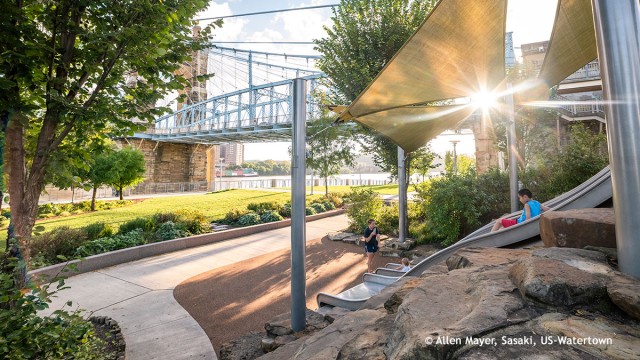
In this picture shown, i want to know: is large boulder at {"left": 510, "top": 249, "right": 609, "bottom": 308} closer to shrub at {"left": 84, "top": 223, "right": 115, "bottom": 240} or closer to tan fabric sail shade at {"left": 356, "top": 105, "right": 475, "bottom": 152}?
tan fabric sail shade at {"left": 356, "top": 105, "right": 475, "bottom": 152}

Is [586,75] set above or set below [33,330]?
above

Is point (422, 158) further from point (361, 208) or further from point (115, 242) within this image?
point (115, 242)

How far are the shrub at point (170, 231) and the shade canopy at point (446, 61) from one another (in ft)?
26.7

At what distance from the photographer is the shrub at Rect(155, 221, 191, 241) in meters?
10.0

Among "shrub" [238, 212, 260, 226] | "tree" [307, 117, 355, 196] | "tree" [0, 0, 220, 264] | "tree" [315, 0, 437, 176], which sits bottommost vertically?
"shrub" [238, 212, 260, 226]

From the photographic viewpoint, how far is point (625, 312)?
4.65ft

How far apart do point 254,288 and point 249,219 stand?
289 inches

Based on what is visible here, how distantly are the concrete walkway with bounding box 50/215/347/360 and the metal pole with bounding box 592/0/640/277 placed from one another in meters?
4.49

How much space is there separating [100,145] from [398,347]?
3.99 meters

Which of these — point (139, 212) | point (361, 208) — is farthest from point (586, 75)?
point (139, 212)

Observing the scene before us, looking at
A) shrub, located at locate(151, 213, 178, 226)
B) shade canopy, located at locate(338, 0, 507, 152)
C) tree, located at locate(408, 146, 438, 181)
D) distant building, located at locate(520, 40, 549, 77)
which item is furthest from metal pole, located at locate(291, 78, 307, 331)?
distant building, located at locate(520, 40, 549, 77)

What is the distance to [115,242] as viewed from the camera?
888 cm

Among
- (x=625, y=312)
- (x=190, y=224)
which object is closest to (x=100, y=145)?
(x=625, y=312)

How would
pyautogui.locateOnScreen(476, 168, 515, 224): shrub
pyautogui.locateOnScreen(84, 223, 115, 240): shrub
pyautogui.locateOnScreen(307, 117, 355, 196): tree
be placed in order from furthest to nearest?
pyautogui.locateOnScreen(307, 117, 355, 196): tree
pyautogui.locateOnScreen(476, 168, 515, 224): shrub
pyautogui.locateOnScreen(84, 223, 115, 240): shrub
